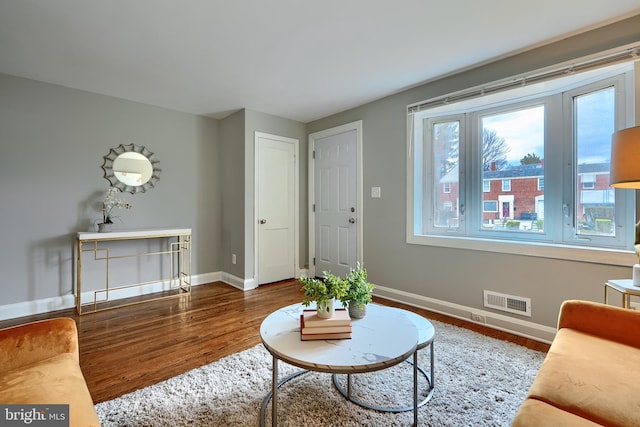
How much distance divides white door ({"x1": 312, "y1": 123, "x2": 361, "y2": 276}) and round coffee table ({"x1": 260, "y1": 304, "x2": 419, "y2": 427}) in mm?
2141

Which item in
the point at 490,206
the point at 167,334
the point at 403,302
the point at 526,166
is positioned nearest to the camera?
the point at 167,334

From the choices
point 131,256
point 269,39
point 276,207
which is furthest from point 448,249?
point 131,256

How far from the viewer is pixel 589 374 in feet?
3.48

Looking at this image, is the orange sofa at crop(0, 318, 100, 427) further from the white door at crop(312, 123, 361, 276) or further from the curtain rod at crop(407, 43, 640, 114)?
the curtain rod at crop(407, 43, 640, 114)

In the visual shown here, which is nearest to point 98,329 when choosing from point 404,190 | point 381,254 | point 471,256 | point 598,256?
point 381,254

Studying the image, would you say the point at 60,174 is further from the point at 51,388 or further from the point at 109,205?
the point at 51,388

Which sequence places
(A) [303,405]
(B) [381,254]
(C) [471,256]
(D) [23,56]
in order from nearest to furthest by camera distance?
(A) [303,405]
(D) [23,56]
(C) [471,256]
(B) [381,254]

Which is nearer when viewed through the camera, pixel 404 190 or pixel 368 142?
pixel 404 190

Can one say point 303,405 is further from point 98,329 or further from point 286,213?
point 286,213

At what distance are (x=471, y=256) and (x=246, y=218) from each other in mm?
2595

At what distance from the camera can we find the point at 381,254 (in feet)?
11.0

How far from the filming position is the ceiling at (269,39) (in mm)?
1828

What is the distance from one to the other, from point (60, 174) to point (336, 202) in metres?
3.07

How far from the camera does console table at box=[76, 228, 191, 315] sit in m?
2.89
